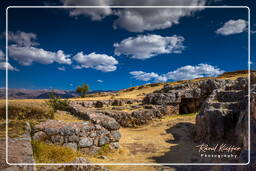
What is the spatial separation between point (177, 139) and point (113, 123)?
176 inches


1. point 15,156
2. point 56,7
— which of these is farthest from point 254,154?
point 56,7

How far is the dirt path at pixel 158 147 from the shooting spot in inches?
284

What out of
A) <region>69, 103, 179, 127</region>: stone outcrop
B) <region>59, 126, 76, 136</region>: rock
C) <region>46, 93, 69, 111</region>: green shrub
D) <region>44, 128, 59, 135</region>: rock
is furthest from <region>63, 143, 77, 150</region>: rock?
<region>46, 93, 69, 111</region>: green shrub

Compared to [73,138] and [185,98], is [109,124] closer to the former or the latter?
[73,138]

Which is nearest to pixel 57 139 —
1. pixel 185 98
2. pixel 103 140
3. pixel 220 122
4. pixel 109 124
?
pixel 103 140

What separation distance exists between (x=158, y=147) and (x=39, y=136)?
5.51 metres

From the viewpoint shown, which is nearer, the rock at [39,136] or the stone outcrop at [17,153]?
the stone outcrop at [17,153]

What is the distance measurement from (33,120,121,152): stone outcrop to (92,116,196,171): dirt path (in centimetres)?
77

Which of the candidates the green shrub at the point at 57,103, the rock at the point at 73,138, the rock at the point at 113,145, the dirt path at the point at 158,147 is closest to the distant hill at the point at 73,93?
the green shrub at the point at 57,103

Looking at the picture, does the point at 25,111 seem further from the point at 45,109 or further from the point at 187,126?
the point at 187,126

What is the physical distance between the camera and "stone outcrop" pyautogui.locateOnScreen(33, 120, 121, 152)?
6316mm

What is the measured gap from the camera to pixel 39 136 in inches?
Result: 243

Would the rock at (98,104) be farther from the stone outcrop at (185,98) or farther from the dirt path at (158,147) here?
the dirt path at (158,147)

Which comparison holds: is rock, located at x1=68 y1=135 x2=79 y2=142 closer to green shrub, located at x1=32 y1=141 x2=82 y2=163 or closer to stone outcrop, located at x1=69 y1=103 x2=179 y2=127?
green shrub, located at x1=32 y1=141 x2=82 y2=163
